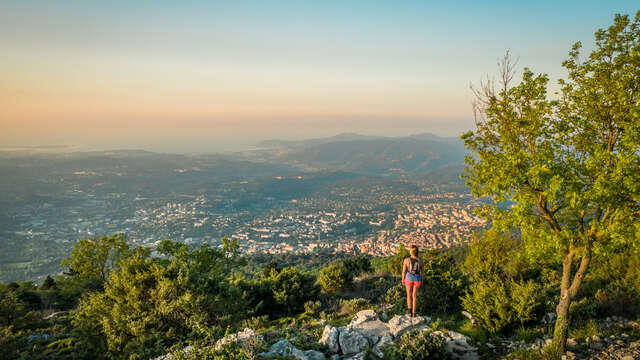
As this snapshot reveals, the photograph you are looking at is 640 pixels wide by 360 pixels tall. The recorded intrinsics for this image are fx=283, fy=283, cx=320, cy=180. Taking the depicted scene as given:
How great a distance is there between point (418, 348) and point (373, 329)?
6.96 ft

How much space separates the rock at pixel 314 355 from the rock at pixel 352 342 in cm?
67

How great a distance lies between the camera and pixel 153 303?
1004cm

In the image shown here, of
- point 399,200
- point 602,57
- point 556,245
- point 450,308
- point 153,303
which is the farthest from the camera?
point 399,200

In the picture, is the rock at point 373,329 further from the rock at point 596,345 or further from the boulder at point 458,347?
the rock at point 596,345

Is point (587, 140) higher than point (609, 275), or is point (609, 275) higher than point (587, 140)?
point (587, 140)

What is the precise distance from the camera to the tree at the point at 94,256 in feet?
89.5

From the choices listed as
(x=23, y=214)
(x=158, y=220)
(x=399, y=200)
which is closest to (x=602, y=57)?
(x=158, y=220)

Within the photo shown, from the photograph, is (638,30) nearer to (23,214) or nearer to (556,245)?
(556,245)

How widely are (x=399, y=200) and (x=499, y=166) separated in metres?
198

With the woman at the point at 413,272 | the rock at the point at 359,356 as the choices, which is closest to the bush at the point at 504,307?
the woman at the point at 413,272

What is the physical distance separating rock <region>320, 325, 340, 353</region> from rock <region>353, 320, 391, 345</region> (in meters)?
0.87

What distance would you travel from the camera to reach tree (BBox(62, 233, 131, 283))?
27.3 m

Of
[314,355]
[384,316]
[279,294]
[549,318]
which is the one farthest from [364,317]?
[279,294]

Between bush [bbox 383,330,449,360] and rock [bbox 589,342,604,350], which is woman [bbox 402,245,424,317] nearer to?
Answer: bush [bbox 383,330,449,360]
